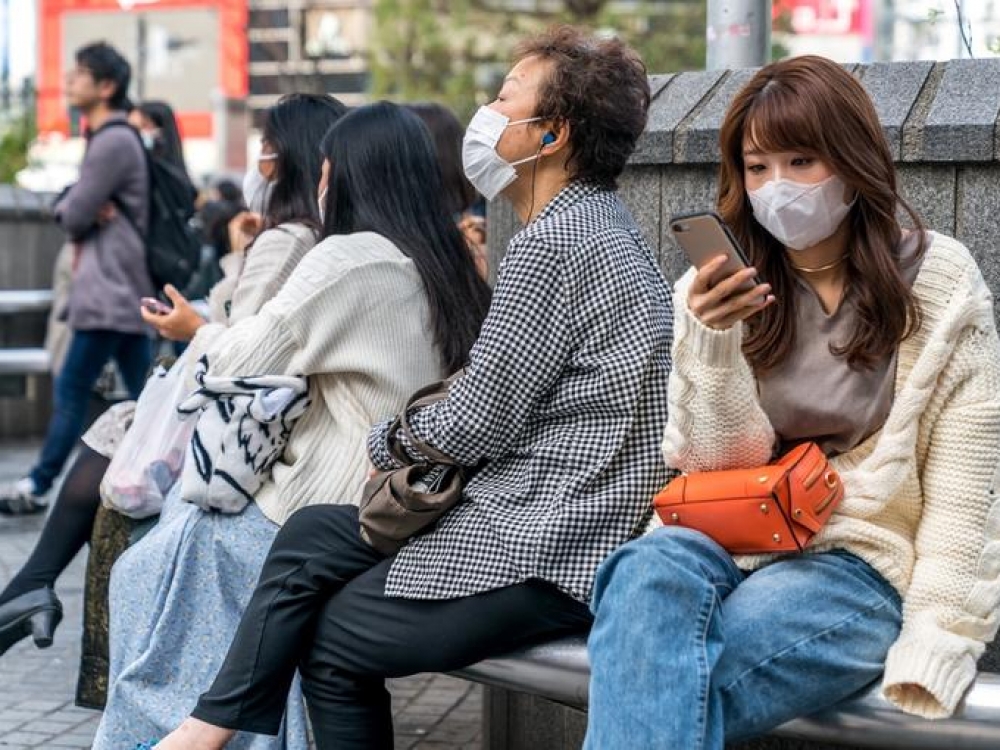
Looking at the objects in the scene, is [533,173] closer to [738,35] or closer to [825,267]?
[825,267]

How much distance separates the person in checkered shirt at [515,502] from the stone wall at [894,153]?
379 mm

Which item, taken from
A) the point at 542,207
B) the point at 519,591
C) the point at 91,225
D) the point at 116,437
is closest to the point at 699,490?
the point at 519,591

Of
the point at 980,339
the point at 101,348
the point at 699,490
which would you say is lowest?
the point at 101,348

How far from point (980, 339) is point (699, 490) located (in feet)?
1.73

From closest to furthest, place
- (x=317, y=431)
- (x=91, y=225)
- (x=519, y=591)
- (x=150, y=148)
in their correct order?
(x=519, y=591) → (x=317, y=431) → (x=91, y=225) → (x=150, y=148)

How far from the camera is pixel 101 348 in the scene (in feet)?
24.4

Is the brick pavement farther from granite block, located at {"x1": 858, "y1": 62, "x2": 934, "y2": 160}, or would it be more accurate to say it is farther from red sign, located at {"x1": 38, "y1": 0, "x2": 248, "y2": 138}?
red sign, located at {"x1": 38, "y1": 0, "x2": 248, "y2": 138}

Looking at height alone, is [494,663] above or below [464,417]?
below

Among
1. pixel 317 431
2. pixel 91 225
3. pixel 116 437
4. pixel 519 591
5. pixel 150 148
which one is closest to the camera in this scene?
pixel 519 591

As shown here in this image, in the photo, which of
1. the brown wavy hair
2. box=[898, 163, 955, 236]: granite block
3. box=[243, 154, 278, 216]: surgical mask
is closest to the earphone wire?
the brown wavy hair

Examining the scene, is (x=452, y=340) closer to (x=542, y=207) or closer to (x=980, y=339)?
(x=542, y=207)

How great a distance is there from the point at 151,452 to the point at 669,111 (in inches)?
60.9

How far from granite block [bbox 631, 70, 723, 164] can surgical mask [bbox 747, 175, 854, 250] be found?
71 centimetres

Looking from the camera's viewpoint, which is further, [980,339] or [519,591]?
[519,591]
